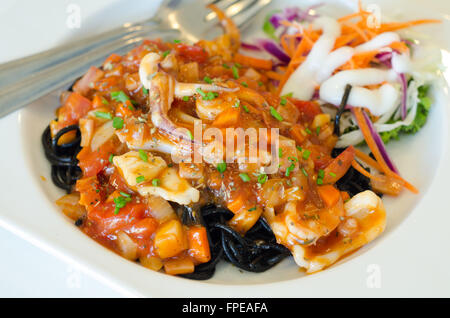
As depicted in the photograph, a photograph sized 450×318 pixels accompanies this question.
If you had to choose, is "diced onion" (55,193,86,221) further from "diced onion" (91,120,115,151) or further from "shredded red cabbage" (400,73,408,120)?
"shredded red cabbage" (400,73,408,120)

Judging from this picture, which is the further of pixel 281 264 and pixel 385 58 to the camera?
pixel 385 58

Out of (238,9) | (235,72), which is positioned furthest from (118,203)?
(238,9)

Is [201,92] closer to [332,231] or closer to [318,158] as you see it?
[318,158]

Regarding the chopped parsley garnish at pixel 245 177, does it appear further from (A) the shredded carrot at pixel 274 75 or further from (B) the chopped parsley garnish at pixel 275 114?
(A) the shredded carrot at pixel 274 75

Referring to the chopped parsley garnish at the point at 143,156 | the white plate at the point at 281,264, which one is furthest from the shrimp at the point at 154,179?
the white plate at the point at 281,264

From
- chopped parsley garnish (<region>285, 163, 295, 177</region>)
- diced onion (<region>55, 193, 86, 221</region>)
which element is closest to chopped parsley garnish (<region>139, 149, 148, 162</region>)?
diced onion (<region>55, 193, 86, 221</region>)
